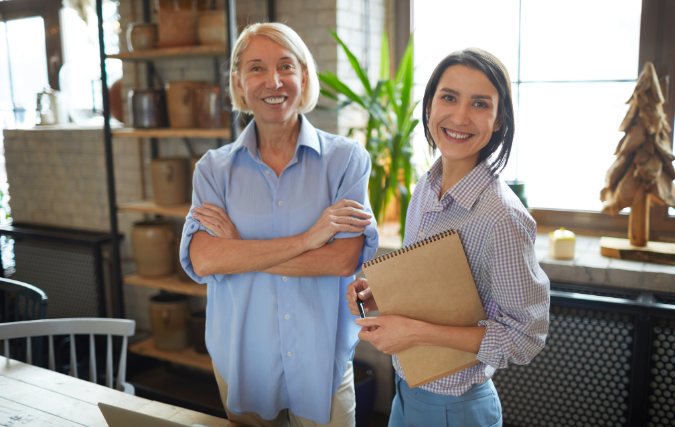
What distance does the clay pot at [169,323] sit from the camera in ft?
9.30

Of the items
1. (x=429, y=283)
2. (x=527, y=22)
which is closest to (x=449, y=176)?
(x=429, y=283)

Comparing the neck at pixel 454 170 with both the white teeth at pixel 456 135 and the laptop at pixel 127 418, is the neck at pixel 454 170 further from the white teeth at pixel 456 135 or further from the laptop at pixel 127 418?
the laptop at pixel 127 418

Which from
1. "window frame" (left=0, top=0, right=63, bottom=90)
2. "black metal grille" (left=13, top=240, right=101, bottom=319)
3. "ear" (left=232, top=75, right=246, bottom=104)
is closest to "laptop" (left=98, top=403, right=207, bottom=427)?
"ear" (left=232, top=75, right=246, bottom=104)

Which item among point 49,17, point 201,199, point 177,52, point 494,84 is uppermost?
point 49,17

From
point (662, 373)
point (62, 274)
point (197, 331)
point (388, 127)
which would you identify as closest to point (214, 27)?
point (388, 127)

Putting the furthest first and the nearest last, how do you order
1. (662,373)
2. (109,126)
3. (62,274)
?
(62,274), (109,126), (662,373)

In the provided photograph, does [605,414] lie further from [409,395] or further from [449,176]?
[449,176]

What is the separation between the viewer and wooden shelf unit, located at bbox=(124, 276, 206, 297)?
267 cm

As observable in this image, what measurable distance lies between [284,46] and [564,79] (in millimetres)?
1546

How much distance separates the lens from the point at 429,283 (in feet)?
3.41

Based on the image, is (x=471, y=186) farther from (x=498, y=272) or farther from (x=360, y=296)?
(x=360, y=296)

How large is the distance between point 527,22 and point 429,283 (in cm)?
189

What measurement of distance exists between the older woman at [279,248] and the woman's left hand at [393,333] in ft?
1.18

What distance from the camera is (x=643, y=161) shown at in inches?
75.4
